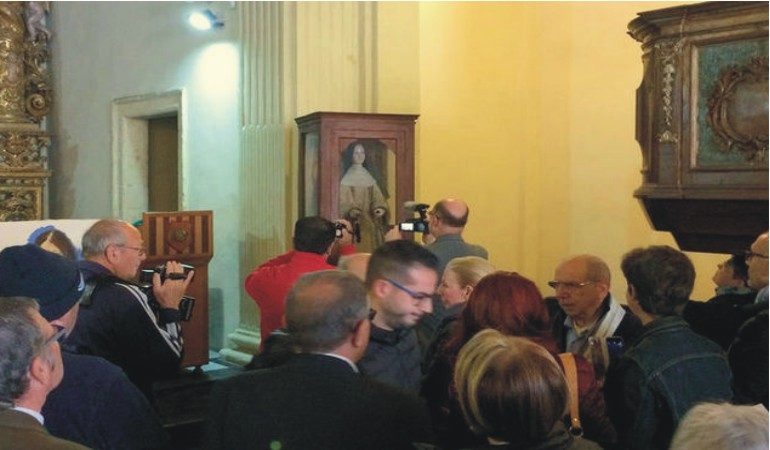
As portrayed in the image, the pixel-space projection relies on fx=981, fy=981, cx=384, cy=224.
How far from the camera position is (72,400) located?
2.72 meters

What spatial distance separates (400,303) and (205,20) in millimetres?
6016

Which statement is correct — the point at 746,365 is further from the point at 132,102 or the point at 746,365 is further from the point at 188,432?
the point at 132,102

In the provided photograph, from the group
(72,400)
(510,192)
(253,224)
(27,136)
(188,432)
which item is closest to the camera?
(72,400)

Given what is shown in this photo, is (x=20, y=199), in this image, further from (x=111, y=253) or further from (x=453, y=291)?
(x=453, y=291)

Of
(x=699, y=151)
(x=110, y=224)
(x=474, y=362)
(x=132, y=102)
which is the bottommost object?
(x=474, y=362)

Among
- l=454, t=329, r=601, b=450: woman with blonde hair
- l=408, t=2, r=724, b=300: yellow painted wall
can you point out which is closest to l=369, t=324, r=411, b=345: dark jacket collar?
l=454, t=329, r=601, b=450: woman with blonde hair

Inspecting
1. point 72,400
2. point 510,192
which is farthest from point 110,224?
point 510,192

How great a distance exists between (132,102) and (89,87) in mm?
1116

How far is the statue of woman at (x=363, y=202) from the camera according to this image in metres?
7.09

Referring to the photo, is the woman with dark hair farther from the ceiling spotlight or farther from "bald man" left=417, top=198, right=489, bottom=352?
the ceiling spotlight

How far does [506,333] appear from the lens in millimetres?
3023

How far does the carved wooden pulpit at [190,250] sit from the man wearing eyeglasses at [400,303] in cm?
440

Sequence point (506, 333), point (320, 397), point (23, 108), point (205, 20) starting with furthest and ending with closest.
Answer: point (23, 108) → point (205, 20) → point (506, 333) → point (320, 397)

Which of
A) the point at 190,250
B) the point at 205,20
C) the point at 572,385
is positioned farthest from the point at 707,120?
the point at 205,20
